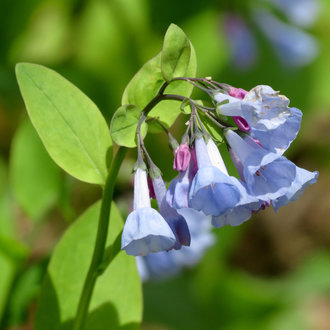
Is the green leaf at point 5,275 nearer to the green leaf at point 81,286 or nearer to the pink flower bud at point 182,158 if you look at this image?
the green leaf at point 81,286

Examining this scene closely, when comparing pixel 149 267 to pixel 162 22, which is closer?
pixel 149 267

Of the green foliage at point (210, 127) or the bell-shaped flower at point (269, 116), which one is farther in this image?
the green foliage at point (210, 127)

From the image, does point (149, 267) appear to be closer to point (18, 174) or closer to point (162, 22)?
point (18, 174)

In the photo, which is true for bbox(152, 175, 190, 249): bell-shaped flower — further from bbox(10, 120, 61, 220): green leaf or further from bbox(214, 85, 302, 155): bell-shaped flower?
bbox(10, 120, 61, 220): green leaf

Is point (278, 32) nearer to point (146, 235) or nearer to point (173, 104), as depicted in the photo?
point (173, 104)

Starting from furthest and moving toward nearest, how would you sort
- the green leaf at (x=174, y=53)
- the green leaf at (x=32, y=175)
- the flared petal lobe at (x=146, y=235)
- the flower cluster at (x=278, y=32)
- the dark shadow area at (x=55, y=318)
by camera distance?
the flower cluster at (x=278, y=32)
the green leaf at (x=32, y=175)
the dark shadow area at (x=55, y=318)
the green leaf at (x=174, y=53)
the flared petal lobe at (x=146, y=235)

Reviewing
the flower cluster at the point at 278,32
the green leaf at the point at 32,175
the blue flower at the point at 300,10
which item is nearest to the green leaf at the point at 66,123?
the green leaf at the point at 32,175

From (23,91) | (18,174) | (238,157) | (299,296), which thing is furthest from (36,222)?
(299,296)
